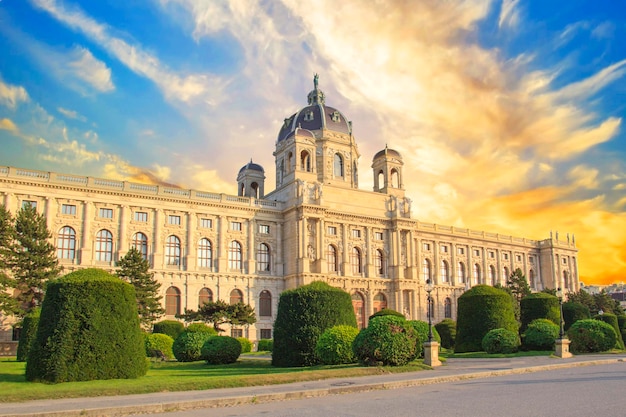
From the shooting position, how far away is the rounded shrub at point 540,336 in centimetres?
3628

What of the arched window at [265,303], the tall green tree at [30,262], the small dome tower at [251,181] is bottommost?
the arched window at [265,303]

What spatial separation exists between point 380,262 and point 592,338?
117 feet

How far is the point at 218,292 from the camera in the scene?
58.4 meters

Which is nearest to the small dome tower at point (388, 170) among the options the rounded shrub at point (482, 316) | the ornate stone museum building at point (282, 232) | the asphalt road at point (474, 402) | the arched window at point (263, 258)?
the ornate stone museum building at point (282, 232)

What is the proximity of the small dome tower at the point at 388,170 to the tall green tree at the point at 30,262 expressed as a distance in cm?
4205

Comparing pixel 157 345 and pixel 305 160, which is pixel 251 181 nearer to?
pixel 305 160

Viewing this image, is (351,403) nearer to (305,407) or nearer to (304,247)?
(305,407)

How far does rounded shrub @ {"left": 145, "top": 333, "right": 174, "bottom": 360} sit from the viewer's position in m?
33.8

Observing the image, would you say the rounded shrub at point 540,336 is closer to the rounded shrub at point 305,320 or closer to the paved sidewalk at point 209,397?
the rounded shrub at point 305,320

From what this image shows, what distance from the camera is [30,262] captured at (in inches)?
1668

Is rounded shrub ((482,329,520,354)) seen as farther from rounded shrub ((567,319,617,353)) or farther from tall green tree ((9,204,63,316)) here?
tall green tree ((9,204,63,316))

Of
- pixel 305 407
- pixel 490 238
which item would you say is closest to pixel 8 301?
pixel 305 407

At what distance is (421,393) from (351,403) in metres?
2.78

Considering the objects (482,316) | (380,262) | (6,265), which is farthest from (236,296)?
(482,316)
